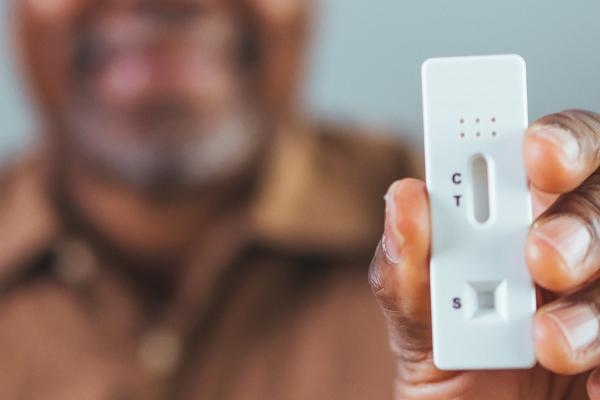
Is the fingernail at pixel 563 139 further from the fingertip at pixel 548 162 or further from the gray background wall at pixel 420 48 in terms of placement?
the gray background wall at pixel 420 48

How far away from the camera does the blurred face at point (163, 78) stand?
1203 mm

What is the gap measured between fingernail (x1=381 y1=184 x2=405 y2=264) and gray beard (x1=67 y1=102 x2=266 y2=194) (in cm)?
77

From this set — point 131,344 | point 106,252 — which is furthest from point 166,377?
point 106,252

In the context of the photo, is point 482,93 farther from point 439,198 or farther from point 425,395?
point 425,395

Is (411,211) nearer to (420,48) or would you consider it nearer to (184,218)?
(420,48)

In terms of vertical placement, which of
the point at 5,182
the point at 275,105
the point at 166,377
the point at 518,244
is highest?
the point at 518,244

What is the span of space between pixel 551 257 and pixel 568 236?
0.02 meters

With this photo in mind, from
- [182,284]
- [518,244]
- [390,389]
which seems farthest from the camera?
[182,284]

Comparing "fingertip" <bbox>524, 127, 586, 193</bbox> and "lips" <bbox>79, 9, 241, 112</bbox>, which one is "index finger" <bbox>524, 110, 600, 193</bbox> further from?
"lips" <bbox>79, 9, 241, 112</bbox>

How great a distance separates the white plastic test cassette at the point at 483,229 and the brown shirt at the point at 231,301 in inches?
26.8

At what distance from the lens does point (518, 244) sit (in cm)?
43

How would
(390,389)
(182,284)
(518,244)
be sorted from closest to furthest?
(518,244) < (390,389) < (182,284)

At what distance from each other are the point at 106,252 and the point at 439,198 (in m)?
0.87

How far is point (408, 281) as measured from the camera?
451 millimetres
